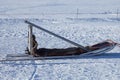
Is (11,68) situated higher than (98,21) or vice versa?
(11,68)

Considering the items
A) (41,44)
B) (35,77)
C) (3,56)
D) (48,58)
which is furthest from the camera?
(41,44)

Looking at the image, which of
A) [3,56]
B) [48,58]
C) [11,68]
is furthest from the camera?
[3,56]

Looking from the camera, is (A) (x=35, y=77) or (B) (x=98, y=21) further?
(B) (x=98, y=21)

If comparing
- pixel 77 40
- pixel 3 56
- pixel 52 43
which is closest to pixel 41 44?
pixel 52 43

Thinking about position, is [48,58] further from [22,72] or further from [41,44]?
[41,44]

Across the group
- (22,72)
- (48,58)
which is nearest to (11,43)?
(48,58)

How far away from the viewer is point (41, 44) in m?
14.8

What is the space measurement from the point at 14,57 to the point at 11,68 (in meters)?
1.39

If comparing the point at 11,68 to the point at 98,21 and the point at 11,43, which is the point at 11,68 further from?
the point at 98,21

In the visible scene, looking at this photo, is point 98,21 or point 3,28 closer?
point 3,28

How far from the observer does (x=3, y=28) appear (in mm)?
19031

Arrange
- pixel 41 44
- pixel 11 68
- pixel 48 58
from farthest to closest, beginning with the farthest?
pixel 41 44 < pixel 48 58 < pixel 11 68

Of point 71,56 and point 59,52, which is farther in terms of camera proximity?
point 59,52

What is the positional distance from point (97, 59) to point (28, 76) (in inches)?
107
